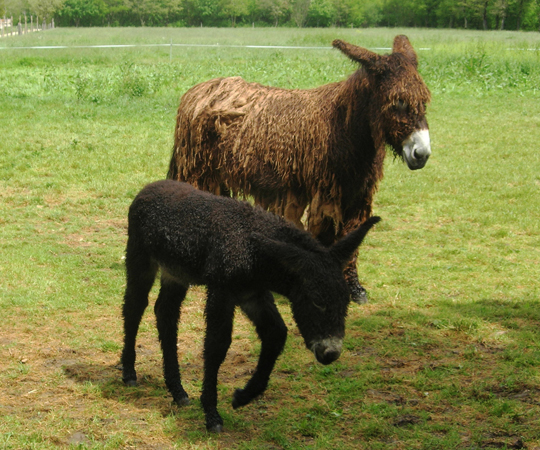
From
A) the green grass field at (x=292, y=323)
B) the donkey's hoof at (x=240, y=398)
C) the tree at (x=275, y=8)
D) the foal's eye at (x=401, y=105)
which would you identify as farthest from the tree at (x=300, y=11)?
the donkey's hoof at (x=240, y=398)

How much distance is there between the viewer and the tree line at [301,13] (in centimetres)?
7938

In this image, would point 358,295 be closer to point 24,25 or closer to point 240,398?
point 240,398

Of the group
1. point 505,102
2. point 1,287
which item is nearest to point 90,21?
point 505,102

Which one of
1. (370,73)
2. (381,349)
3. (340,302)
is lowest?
(381,349)

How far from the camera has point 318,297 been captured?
3.68 metres

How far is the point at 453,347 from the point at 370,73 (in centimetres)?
263

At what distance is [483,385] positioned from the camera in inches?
187

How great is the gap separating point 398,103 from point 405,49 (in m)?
0.79

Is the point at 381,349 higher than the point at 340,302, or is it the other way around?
the point at 340,302

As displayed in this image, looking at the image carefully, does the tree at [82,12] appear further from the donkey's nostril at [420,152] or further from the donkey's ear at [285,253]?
the donkey's ear at [285,253]

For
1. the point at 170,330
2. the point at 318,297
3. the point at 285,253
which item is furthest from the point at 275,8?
the point at 318,297

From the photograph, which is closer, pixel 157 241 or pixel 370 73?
pixel 157 241

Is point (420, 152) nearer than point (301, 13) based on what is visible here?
Yes

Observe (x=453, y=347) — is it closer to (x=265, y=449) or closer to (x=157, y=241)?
(x=265, y=449)
